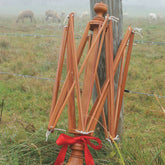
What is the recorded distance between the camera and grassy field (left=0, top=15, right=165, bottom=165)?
5.12 ft

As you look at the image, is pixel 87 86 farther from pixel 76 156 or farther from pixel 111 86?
pixel 76 156

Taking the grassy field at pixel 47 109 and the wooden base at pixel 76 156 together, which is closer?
the wooden base at pixel 76 156

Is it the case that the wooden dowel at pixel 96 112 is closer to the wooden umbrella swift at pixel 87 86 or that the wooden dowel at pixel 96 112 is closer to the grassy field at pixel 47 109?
the wooden umbrella swift at pixel 87 86

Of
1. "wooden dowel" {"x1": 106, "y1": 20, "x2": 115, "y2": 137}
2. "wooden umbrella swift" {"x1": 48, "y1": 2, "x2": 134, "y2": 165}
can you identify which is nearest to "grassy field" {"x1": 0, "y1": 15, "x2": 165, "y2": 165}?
"wooden dowel" {"x1": 106, "y1": 20, "x2": 115, "y2": 137}

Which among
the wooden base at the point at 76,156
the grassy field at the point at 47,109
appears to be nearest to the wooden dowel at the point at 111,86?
the grassy field at the point at 47,109

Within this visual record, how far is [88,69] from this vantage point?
4.76ft

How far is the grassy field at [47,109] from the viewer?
1.56m

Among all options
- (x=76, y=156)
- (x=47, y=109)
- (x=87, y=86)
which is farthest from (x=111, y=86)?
(x=47, y=109)

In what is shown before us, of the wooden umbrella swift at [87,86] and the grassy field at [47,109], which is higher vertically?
the wooden umbrella swift at [87,86]

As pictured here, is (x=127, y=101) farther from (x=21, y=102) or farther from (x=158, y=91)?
(x=21, y=102)

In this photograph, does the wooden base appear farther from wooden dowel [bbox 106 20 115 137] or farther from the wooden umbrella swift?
wooden dowel [bbox 106 20 115 137]

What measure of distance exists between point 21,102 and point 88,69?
205cm

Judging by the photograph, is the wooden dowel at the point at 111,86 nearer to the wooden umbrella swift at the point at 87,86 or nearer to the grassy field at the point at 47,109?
the wooden umbrella swift at the point at 87,86

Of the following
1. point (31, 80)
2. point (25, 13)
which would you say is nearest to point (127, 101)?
point (31, 80)
